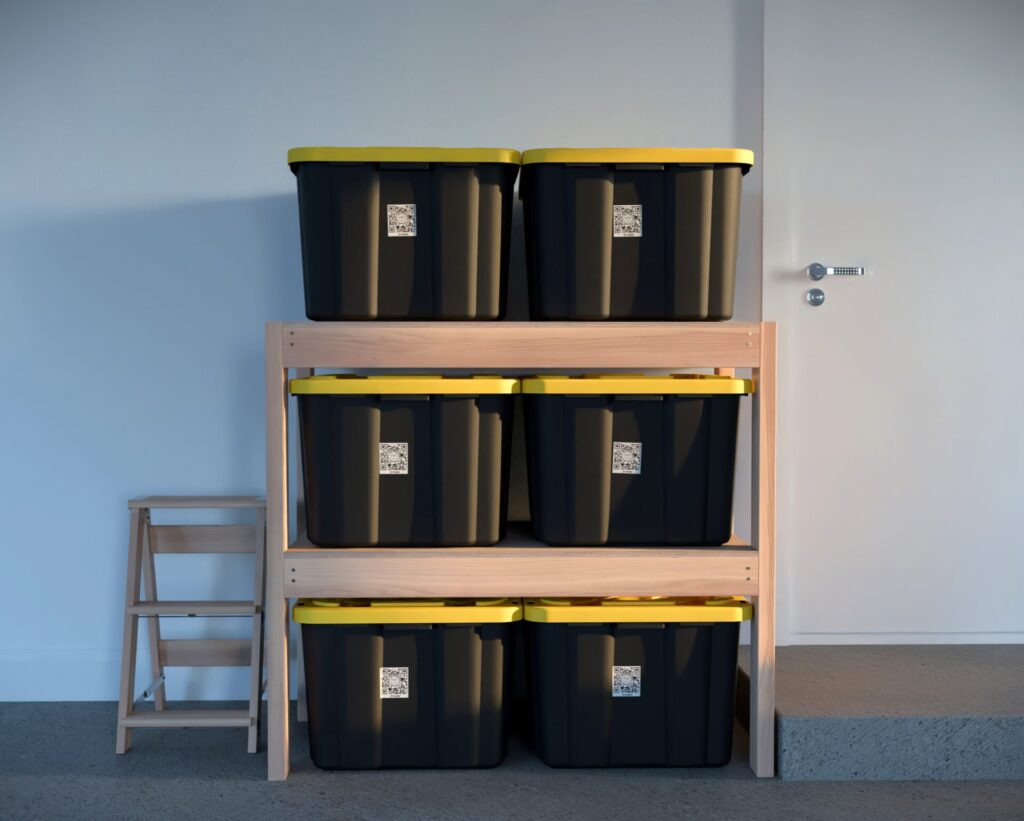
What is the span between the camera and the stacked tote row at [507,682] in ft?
7.76

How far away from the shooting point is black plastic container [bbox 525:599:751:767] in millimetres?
2371

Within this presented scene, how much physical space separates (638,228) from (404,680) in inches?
46.1

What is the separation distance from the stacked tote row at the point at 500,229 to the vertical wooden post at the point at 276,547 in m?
0.17

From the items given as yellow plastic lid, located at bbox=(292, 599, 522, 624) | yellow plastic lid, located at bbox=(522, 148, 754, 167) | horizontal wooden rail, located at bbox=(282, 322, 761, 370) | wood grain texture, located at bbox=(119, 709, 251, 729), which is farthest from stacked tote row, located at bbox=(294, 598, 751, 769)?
yellow plastic lid, located at bbox=(522, 148, 754, 167)

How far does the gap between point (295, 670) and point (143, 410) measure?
0.85 metres

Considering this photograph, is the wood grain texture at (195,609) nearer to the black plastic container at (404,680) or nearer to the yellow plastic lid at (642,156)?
the black plastic container at (404,680)

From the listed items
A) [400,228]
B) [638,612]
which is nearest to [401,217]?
[400,228]

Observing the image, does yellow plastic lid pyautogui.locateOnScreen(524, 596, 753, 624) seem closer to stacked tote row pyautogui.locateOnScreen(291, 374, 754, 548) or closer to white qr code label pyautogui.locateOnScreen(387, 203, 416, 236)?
stacked tote row pyautogui.locateOnScreen(291, 374, 754, 548)

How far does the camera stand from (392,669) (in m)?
2.37

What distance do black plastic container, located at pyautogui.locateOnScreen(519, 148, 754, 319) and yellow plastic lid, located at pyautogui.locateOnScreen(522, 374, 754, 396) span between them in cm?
16

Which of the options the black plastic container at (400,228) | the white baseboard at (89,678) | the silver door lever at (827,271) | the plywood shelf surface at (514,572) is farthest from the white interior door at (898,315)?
the white baseboard at (89,678)

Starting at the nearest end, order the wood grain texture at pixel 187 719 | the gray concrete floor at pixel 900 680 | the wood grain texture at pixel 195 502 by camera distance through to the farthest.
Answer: the gray concrete floor at pixel 900 680 → the wood grain texture at pixel 187 719 → the wood grain texture at pixel 195 502

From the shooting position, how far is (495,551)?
2.38 metres

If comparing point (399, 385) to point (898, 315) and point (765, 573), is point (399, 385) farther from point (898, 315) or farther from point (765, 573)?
point (898, 315)
